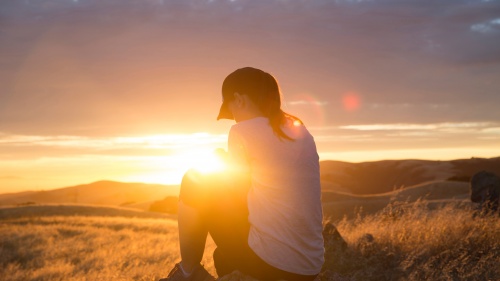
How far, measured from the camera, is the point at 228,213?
400 cm

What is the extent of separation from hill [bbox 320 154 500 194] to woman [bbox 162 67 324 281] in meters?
62.6

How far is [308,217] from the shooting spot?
12.4 ft

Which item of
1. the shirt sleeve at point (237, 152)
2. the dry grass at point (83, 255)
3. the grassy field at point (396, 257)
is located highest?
the shirt sleeve at point (237, 152)

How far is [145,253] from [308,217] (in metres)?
9.34

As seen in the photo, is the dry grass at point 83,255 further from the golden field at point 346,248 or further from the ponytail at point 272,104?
the ponytail at point 272,104

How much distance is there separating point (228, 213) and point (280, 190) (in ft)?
1.91

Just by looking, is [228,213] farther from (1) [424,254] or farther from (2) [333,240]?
(1) [424,254]

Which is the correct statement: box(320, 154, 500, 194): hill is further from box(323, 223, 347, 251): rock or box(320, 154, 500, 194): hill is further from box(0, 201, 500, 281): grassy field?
box(323, 223, 347, 251): rock

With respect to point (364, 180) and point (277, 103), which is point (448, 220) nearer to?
point (277, 103)

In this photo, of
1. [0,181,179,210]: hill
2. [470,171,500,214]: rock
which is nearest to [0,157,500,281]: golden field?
[470,171,500,214]: rock

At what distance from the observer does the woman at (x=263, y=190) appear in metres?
3.66

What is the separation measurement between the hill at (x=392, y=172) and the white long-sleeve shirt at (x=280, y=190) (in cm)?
6274

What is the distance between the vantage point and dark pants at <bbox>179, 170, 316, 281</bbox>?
3.93 metres

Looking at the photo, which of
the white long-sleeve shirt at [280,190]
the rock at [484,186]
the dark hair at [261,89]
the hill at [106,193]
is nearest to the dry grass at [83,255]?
the white long-sleeve shirt at [280,190]
